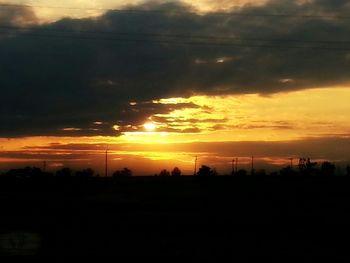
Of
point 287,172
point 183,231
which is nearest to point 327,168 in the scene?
point 287,172

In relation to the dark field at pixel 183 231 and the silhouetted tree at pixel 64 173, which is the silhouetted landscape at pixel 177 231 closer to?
the dark field at pixel 183 231

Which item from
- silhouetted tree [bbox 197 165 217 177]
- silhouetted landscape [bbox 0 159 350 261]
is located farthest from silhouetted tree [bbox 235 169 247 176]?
silhouetted landscape [bbox 0 159 350 261]

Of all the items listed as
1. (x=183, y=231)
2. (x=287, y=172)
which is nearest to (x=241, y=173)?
(x=287, y=172)

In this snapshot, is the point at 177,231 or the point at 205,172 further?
the point at 205,172

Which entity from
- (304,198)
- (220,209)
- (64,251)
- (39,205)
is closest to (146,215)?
(220,209)

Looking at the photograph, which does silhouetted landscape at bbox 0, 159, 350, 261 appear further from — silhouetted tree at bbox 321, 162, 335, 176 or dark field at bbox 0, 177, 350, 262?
silhouetted tree at bbox 321, 162, 335, 176

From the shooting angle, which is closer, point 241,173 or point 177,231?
point 177,231

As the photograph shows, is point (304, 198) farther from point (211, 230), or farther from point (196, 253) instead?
point (196, 253)

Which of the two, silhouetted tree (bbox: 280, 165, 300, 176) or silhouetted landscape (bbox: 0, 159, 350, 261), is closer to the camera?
silhouetted landscape (bbox: 0, 159, 350, 261)

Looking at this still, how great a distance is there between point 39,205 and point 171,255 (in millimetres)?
29671

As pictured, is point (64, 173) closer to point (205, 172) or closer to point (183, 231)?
point (205, 172)

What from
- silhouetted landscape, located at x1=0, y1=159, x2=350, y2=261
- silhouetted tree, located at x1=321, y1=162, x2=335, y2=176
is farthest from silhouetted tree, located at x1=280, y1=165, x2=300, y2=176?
silhouetted landscape, located at x1=0, y1=159, x2=350, y2=261

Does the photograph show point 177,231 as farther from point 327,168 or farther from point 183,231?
point 327,168

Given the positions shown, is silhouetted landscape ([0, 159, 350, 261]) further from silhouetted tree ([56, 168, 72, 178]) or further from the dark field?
silhouetted tree ([56, 168, 72, 178])
